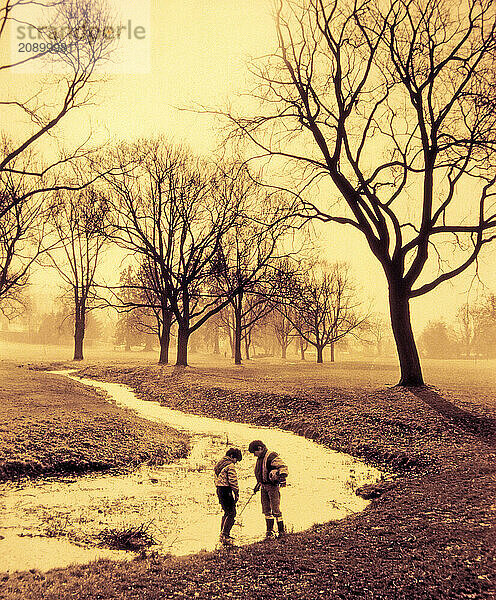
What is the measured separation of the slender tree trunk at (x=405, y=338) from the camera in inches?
760

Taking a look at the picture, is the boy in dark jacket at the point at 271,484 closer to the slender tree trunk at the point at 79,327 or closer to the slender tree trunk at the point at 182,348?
the slender tree trunk at the point at 182,348

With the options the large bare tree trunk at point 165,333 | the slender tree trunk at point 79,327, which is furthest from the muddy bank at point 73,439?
the slender tree trunk at point 79,327

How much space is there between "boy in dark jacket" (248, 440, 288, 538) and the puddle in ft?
1.16

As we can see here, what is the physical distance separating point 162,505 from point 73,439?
5.13 m

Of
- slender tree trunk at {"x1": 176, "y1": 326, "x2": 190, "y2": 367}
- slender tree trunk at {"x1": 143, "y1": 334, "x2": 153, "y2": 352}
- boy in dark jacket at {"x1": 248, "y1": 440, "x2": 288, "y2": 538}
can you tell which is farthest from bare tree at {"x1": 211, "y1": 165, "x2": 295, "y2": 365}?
slender tree trunk at {"x1": 143, "y1": 334, "x2": 153, "y2": 352}

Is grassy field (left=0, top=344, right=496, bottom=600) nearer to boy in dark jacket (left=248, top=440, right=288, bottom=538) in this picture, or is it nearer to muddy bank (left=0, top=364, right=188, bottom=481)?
boy in dark jacket (left=248, top=440, right=288, bottom=538)

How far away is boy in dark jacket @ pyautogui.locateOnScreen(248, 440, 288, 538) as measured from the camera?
7.52m

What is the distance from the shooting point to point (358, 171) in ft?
66.4

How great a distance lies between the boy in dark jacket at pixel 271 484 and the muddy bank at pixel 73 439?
490 cm

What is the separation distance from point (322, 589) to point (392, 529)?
2.30m

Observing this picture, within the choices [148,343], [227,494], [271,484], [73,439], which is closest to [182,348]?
[73,439]

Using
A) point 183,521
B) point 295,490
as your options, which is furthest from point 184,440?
point 183,521

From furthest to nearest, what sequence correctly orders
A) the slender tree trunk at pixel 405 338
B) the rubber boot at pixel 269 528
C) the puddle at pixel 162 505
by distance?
the slender tree trunk at pixel 405 338 < the rubber boot at pixel 269 528 < the puddle at pixel 162 505

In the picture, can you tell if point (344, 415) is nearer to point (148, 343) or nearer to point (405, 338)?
point (405, 338)
